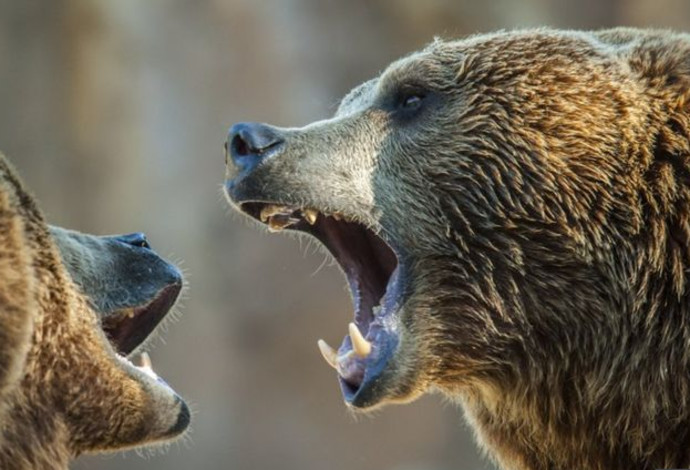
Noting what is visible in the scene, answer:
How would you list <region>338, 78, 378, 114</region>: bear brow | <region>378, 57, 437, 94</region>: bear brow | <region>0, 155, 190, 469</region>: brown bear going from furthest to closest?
<region>338, 78, 378, 114</region>: bear brow < <region>378, 57, 437, 94</region>: bear brow < <region>0, 155, 190, 469</region>: brown bear

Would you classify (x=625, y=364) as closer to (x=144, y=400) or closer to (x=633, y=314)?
(x=633, y=314)

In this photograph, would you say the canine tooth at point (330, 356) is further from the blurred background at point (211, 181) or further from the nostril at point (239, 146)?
the blurred background at point (211, 181)

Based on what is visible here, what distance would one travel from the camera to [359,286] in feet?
12.9

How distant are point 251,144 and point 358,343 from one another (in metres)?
0.68

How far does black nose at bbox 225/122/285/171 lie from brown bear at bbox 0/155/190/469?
401mm

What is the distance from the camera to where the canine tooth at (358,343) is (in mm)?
3561

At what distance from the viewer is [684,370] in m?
3.33

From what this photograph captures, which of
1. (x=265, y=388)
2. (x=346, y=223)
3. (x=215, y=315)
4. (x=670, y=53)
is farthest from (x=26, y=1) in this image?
(x=670, y=53)

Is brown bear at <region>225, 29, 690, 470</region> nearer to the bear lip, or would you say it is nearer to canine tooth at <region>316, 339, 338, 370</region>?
canine tooth at <region>316, 339, 338, 370</region>

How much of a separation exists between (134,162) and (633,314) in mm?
6891

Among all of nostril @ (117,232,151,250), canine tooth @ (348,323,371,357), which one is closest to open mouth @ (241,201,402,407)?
canine tooth @ (348,323,371,357)

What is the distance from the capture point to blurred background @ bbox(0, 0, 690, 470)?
31.2 ft

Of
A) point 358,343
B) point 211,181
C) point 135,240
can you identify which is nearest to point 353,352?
point 358,343

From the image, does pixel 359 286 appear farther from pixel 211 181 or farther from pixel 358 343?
pixel 211 181
